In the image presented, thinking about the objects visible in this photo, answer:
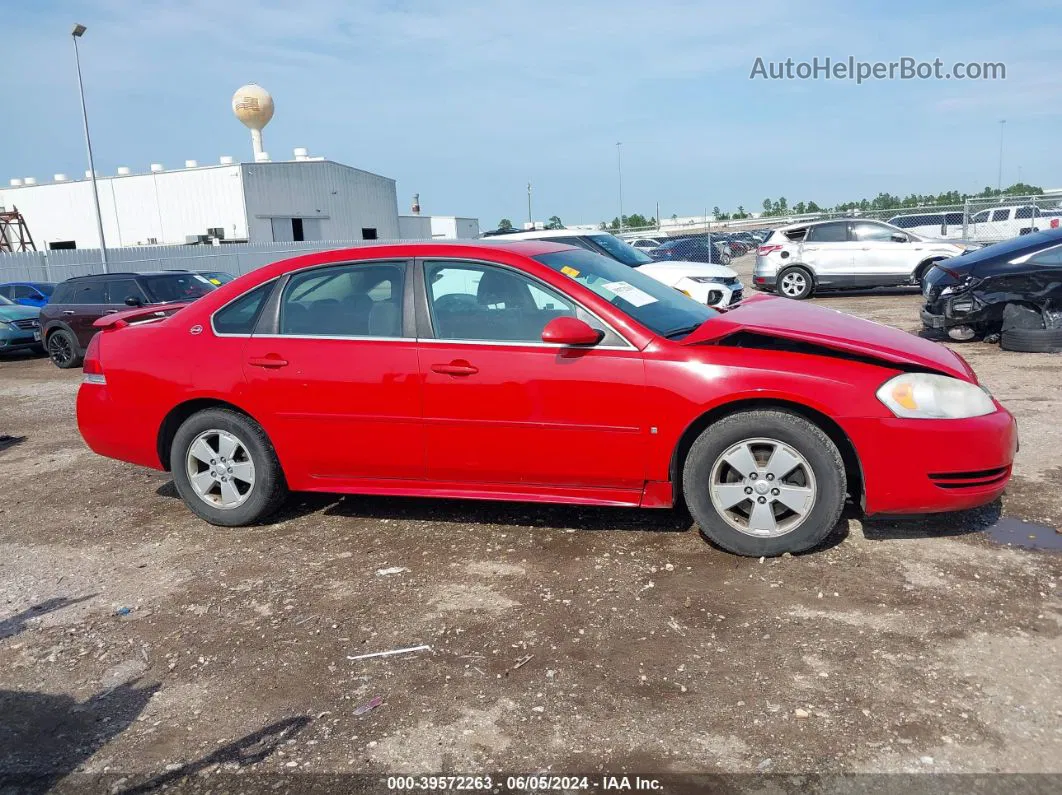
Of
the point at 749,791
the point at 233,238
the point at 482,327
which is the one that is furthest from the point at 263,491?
the point at 233,238

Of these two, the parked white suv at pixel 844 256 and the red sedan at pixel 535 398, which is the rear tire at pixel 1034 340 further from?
the parked white suv at pixel 844 256

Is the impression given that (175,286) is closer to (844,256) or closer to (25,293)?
(25,293)

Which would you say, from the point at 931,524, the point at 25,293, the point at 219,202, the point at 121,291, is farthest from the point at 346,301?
the point at 219,202

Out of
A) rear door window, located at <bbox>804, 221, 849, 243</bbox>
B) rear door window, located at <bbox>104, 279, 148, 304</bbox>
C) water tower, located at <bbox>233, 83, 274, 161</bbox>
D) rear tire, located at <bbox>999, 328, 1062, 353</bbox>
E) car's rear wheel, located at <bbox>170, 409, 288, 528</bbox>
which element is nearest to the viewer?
car's rear wheel, located at <bbox>170, 409, 288, 528</bbox>

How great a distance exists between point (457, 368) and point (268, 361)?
1170 mm

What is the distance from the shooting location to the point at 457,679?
324cm

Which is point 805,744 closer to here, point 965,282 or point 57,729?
point 57,729

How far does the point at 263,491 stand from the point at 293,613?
3.85ft

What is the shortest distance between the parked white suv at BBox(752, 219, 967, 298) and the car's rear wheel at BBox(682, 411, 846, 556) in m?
14.3

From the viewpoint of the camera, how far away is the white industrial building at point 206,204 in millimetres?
38750

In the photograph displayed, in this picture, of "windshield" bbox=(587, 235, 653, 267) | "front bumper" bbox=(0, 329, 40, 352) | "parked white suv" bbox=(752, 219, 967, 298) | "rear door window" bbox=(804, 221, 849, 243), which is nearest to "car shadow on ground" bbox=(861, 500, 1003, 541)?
"windshield" bbox=(587, 235, 653, 267)

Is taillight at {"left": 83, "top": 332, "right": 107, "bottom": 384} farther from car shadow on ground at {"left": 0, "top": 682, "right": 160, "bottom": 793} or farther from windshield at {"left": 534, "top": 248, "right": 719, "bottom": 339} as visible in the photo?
windshield at {"left": 534, "top": 248, "right": 719, "bottom": 339}

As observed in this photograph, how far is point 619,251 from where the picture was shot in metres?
11.0

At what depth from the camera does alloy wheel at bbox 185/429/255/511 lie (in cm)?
488
